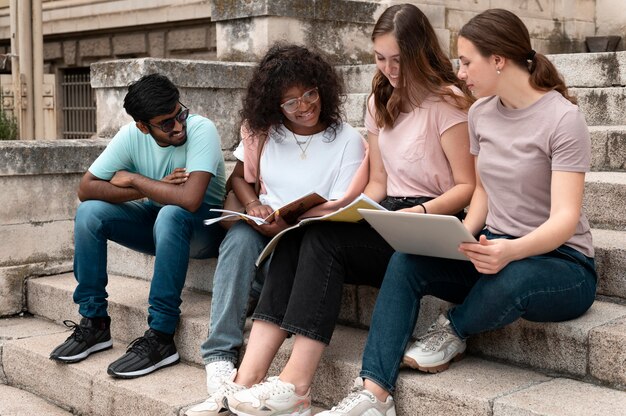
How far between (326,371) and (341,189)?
74 cm

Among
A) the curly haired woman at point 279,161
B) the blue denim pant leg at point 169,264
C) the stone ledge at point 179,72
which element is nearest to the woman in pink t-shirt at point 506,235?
the curly haired woman at point 279,161

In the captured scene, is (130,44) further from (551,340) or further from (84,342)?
(551,340)

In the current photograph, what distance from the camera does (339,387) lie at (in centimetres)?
340

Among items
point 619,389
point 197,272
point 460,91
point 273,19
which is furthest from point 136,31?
point 619,389

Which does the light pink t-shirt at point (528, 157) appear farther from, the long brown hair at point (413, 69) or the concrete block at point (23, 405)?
the concrete block at point (23, 405)

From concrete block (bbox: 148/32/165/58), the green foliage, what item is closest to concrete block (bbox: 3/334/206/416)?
the green foliage

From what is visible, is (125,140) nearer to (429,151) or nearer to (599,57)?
(429,151)

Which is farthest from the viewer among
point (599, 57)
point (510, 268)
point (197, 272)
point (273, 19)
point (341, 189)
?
point (273, 19)

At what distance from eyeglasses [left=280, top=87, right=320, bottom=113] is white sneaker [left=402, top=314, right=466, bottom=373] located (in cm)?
106

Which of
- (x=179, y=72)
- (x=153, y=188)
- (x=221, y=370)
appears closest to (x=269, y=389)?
(x=221, y=370)

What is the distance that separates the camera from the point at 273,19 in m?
5.92

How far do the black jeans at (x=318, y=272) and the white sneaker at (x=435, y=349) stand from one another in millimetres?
293

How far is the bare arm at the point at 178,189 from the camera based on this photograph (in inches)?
156

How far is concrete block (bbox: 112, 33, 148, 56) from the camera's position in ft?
43.6
